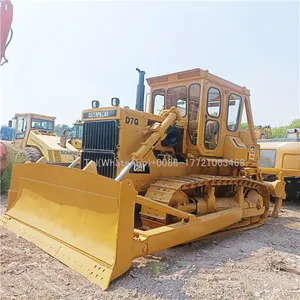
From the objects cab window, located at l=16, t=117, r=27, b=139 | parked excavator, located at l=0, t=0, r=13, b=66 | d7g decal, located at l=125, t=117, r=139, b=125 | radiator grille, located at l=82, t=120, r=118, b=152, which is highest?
parked excavator, located at l=0, t=0, r=13, b=66

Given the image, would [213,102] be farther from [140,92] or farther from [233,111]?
[140,92]

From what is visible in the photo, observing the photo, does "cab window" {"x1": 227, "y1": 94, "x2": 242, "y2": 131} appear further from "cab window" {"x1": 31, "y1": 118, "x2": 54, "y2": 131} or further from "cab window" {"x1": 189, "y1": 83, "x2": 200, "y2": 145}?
"cab window" {"x1": 31, "y1": 118, "x2": 54, "y2": 131}

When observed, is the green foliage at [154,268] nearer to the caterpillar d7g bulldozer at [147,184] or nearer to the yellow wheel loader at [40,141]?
the caterpillar d7g bulldozer at [147,184]

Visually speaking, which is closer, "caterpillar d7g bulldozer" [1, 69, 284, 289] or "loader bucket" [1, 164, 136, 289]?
"loader bucket" [1, 164, 136, 289]

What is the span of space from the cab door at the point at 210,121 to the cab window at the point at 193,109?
0.63 feet

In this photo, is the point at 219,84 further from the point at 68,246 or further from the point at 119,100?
the point at 68,246

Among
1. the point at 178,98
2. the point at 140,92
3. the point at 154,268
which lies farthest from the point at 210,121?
the point at 154,268

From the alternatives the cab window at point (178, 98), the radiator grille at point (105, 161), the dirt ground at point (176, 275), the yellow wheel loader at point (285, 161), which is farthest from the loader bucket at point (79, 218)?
the yellow wheel loader at point (285, 161)

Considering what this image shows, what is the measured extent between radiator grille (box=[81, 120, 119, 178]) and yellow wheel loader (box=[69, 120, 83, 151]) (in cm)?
745

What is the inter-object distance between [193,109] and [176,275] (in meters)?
3.19

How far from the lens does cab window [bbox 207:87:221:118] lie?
17.4 feet

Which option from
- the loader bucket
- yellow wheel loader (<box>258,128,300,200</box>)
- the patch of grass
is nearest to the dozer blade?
the loader bucket

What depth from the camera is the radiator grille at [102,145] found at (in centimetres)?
450

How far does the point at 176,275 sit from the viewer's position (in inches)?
126
